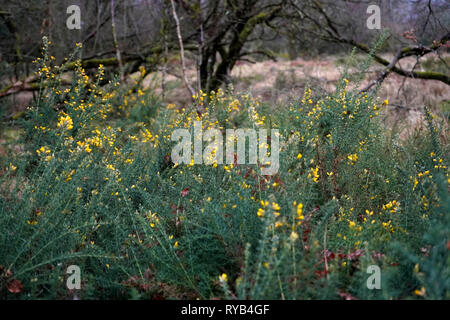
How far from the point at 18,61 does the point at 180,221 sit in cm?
592

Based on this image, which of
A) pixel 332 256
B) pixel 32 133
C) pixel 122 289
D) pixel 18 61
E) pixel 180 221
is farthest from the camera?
pixel 18 61

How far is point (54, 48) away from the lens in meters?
7.07

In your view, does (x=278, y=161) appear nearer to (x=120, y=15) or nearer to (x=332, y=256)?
(x=332, y=256)

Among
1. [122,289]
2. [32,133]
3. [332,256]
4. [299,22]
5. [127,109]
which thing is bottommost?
[122,289]

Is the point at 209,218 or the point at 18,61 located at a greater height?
the point at 18,61

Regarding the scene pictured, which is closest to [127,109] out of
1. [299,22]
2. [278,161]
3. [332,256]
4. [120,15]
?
[120,15]

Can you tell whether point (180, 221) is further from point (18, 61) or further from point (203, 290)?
point (18, 61)

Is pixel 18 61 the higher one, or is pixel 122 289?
pixel 18 61

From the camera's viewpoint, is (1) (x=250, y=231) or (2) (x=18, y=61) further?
(2) (x=18, y=61)

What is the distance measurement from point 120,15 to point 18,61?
7.28 feet

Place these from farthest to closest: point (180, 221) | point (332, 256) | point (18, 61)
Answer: point (18, 61), point (180, 221), point (332, 256)

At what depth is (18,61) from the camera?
6.95m

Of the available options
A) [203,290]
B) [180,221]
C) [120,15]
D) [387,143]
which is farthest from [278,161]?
[120,15]

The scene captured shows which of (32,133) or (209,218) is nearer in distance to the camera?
(209,218)
